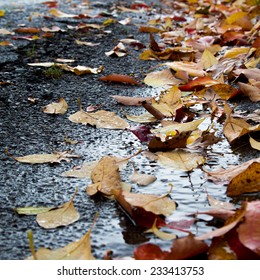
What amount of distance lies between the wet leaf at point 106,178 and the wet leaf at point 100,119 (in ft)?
1.55

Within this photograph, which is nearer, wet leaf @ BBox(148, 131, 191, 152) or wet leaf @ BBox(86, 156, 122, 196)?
wet leaf @ BBox(86, 156, 122, 196)

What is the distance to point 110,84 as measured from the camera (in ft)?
8.50

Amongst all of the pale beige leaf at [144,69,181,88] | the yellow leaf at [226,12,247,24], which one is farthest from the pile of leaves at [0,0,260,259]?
the yellow leaf at [226,12,247,24]

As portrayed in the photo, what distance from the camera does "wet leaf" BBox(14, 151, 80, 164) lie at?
64.7 inches

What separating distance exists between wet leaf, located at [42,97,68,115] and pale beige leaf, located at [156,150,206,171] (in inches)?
24.8

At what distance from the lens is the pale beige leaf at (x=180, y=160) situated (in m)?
1.57

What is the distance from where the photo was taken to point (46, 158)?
1.66 metres

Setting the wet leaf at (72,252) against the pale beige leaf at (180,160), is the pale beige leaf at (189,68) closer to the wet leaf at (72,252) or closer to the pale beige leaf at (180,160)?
the pale beige leaf at (180,160)

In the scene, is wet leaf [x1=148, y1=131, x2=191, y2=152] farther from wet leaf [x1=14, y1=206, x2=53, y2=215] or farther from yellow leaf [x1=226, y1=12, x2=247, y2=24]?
yellow leaf [x1=226, y1=12, x2=247, y2=24]

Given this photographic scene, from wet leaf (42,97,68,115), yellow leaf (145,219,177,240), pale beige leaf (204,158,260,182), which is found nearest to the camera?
yellow leaf (145,219,177,240)

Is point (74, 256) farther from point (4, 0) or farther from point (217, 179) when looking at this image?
point (4, 0)

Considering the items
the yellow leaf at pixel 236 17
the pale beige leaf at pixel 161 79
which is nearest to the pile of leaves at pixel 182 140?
the pale beige leaf at pixel 161 79

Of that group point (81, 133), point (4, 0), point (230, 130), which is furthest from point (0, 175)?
point (4, 0)

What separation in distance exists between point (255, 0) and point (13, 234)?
3555mm
